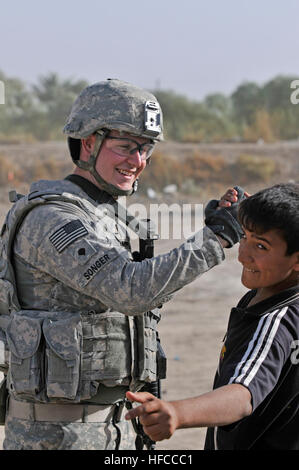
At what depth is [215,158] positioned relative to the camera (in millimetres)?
22000

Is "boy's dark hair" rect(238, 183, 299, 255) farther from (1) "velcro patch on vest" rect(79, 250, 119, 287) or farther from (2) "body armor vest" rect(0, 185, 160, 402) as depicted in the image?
(2) "body armor vest" rect(0, 185, 160, 402)

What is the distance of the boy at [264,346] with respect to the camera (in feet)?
8.21

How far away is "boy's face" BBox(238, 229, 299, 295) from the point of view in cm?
281

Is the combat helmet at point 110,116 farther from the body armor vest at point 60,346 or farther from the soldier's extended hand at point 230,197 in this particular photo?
the soldier's extended hand at point 230,197

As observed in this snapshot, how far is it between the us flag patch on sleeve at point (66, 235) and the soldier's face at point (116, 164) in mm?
427

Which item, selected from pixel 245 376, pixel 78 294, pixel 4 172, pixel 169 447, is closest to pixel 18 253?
pixel 78 294

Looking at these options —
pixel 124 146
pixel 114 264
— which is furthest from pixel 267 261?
pixel 124 146

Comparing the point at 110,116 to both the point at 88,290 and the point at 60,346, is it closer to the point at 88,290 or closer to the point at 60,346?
the point at 88,290

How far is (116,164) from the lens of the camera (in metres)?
3.70

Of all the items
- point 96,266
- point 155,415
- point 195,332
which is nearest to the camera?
point 155,415

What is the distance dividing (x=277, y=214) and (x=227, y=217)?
0.55 m

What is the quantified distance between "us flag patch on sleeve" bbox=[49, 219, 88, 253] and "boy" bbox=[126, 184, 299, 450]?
706mm
